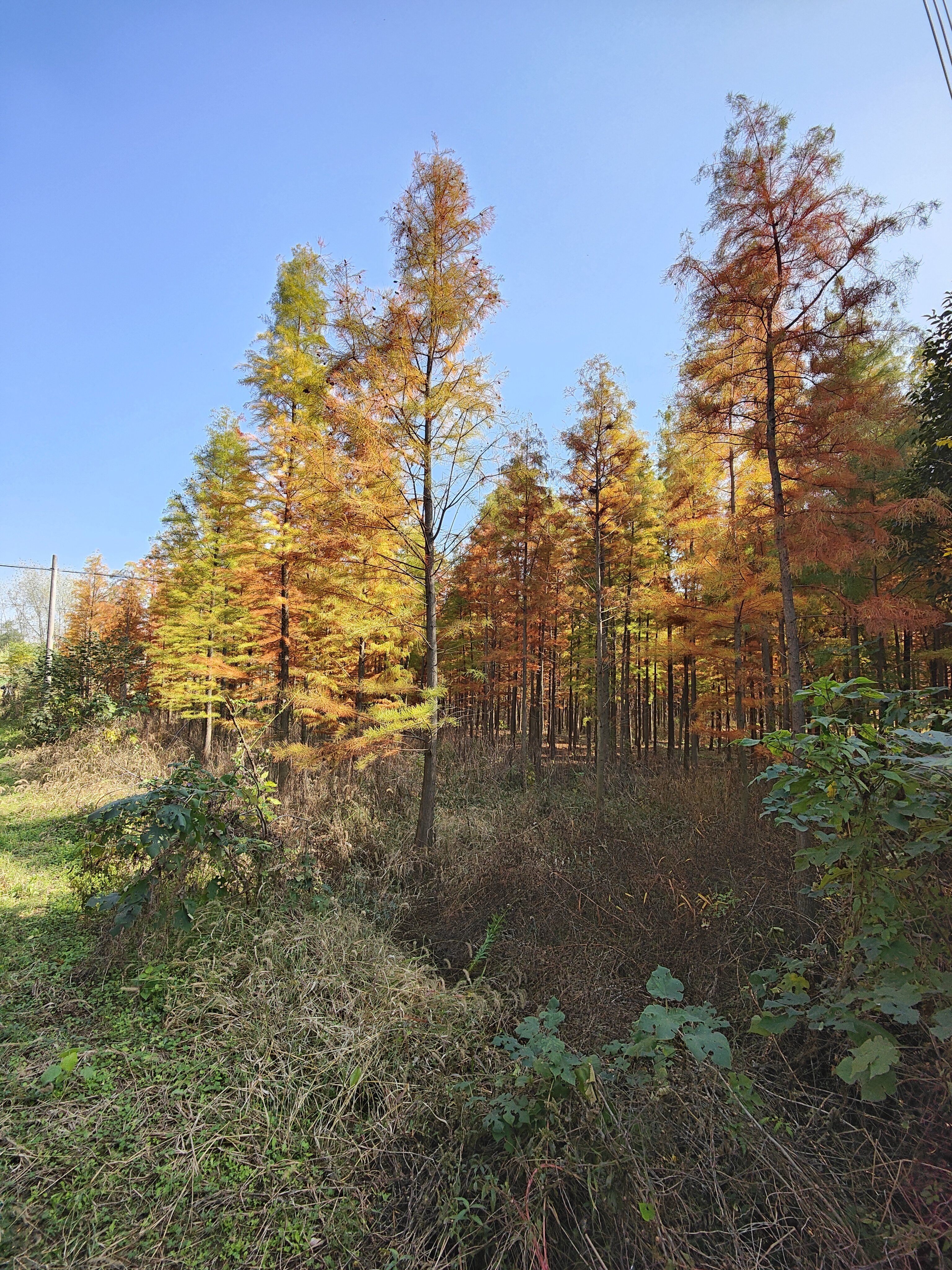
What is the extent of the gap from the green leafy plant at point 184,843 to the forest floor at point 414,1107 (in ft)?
0.97

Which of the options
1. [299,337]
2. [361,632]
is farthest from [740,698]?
[299,337]

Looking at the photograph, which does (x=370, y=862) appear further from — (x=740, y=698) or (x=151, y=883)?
(x=740, y=698)

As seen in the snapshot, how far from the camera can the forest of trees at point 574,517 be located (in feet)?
18.2

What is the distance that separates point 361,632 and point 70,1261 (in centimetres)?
553

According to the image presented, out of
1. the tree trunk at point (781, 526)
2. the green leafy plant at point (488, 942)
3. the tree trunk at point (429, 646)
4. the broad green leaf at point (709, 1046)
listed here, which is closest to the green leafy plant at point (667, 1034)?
the broad green leaf at point (709, 1046)

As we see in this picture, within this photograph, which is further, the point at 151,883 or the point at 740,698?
the point at 740,698

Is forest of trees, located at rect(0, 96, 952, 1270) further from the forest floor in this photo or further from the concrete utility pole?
the concrete utility pole

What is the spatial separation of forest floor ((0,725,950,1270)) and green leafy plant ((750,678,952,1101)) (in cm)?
44

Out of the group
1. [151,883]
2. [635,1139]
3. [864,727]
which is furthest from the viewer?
[151,883]

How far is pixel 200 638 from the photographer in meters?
12.9

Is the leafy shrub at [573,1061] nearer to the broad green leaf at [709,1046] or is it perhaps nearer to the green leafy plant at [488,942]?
the broad green leaf at [709,1046]

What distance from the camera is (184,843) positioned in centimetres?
389

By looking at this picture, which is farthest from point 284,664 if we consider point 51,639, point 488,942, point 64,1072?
point 51,639

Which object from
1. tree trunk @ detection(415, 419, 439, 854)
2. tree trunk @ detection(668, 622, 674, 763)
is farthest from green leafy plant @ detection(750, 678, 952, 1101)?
tree trunk @ detection(668, 622, 674, 763)
